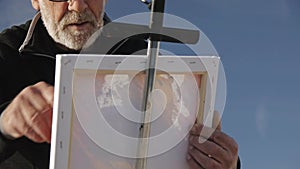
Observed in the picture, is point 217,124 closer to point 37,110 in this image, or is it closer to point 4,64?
point 37,110

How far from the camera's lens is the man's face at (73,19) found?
116cm

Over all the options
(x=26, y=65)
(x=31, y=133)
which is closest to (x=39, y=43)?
(x=26, y=65)

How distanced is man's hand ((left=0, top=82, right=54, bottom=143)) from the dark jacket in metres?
0.20

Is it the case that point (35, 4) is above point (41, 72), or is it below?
above

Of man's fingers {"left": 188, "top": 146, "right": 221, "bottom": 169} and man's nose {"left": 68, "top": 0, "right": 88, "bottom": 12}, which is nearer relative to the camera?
man's fingers {"left": 188, "top": 146, "right": 221, "bottom": 169}

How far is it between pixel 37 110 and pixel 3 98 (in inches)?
16.1

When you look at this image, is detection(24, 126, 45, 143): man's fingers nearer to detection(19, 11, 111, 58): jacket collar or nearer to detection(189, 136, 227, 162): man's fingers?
detection(189, 136, 227, 162): man's fingers

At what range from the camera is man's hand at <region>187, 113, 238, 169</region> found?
865 mm

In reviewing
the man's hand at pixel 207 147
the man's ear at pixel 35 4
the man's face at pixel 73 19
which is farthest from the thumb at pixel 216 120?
the man's ear at pixel 35 4

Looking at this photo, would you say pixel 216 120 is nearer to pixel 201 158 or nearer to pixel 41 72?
pixel 201 158

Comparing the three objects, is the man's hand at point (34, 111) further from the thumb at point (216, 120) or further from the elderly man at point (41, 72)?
the thumb at point (216, 120)

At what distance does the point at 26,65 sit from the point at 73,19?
152 mm

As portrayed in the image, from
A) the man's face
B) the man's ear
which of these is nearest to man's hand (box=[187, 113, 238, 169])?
the man's face

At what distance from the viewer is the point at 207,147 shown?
88 cm
